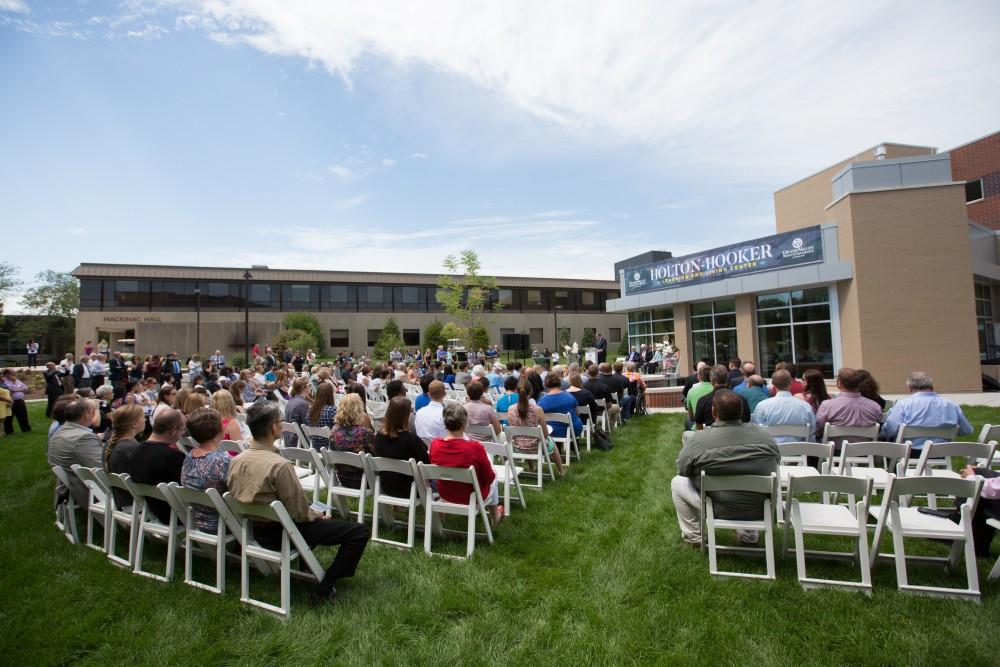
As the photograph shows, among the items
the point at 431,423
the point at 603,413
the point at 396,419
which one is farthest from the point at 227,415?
the point at 603,413

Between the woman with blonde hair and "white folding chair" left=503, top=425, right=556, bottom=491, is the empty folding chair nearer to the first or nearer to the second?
the woman with blonde hair

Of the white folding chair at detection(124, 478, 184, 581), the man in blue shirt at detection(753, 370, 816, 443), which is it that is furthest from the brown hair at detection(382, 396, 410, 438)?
the man in blue shirt at detection(753, 370, 816, 443)

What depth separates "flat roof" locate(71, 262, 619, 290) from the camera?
1491 inches

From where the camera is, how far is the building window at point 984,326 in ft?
61.4

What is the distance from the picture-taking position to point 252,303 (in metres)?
40.9

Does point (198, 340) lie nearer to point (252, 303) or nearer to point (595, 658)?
point (252, 303)

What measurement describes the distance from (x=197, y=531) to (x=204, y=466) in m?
0.45

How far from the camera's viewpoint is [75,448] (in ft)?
15.5

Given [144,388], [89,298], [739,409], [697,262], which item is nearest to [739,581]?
[739,409]

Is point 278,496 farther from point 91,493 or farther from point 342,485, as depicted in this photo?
point 91,493

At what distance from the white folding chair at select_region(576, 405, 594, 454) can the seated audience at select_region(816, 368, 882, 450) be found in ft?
10.3

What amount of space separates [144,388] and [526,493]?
9432mm

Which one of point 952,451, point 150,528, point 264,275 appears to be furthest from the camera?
point 264,275

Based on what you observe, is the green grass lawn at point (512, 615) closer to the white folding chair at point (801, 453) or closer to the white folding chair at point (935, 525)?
the white folding chair at point (935, 525)
